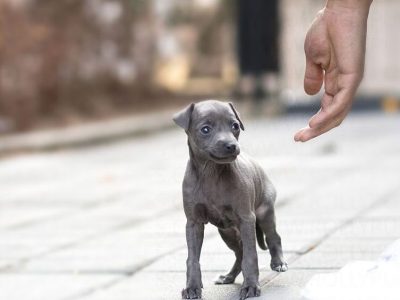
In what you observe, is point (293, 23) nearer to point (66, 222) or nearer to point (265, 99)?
point (265, 99)

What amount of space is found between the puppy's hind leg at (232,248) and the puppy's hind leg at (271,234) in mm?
144

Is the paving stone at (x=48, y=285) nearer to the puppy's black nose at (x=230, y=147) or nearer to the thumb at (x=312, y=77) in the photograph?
the puppy's black nose at (x=230, y=147)

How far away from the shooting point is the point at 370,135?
1656 cm

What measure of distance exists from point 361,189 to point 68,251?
3.35m

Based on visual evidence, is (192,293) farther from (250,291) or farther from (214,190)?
(214,190)

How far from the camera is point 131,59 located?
23.3 meters

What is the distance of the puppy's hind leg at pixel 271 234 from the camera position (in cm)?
546

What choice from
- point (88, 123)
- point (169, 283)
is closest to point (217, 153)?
point (169, 283)

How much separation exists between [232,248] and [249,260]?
42cm

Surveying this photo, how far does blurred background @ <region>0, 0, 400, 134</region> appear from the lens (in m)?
19.1

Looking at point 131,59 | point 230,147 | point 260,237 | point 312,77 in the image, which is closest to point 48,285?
point 260,237

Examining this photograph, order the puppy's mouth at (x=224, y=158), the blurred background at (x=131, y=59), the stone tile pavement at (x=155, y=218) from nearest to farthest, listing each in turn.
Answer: the puppy's mouth at (x=224, y=158) < the stone tile pavement at (x=155, y=218) < the blurred background at (x=131, y=59)

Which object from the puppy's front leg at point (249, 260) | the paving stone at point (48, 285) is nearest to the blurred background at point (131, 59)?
the paving stone at point (48, 285)

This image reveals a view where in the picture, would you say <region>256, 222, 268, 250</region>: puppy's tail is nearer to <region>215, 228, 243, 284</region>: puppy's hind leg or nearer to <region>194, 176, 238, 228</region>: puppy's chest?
<region>215, 228, 243, 284</region>: puppy's hind leg
